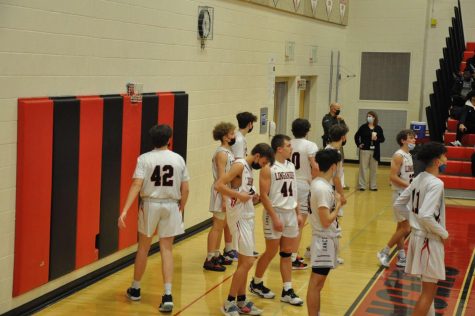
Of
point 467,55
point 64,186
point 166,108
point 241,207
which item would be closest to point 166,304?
point 241,207

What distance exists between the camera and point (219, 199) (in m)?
8.84

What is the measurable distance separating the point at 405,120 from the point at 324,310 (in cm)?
1228

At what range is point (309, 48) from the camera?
1599cm

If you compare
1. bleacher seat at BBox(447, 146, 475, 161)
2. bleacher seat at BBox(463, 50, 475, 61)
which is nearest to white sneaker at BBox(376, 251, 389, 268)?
bleacher seat at BBox(447, 146, 475, 161)

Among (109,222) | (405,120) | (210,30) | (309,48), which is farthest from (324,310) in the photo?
(405,120)

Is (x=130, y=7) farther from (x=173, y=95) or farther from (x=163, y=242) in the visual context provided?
(x=163, y=242)

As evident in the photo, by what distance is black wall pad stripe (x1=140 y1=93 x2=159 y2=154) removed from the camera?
354 inches

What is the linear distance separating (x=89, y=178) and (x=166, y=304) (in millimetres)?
1718

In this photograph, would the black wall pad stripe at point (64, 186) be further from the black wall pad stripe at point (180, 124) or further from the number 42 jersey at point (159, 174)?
the black wall pad stripe at point (180, 124)

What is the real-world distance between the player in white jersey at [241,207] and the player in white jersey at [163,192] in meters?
0.52

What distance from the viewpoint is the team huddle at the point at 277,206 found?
632 cm

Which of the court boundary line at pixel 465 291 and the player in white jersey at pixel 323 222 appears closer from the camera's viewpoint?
the player in white jersey at pixel 323 222

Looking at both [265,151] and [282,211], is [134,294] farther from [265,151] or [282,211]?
[265,151]

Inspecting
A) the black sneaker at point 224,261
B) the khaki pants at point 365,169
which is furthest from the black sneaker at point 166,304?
the khaki pants at point 365,169
